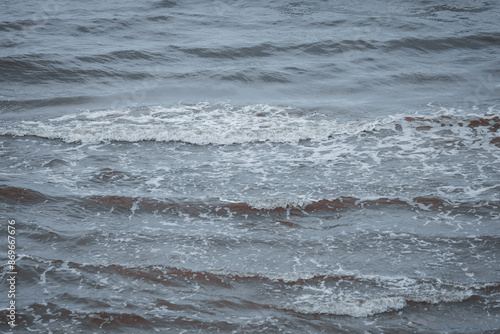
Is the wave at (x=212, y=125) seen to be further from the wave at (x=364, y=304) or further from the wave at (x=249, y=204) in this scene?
the wave at (x=364, y=304)

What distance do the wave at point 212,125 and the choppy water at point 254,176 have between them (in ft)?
0.15

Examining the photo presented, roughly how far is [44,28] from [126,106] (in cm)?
624

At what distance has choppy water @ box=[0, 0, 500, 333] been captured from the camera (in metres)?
4.51

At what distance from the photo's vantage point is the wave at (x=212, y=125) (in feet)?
27.0

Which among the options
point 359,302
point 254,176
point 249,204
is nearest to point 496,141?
point 254,176

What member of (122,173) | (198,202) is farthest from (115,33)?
(198,202)

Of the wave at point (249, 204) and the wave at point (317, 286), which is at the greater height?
the wave at point (249, 204)

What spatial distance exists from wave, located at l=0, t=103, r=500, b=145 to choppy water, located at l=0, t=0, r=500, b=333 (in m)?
0.05

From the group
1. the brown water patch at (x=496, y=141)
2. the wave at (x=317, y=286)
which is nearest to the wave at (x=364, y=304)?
the wave at (x=317, y=286)

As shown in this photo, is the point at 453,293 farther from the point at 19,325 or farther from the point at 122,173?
the point at 122,173

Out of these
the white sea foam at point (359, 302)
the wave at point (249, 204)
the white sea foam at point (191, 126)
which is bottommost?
the white sea foam at point (359, 302)

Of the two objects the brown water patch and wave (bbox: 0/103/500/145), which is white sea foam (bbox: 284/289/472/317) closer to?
wave (bbox: 0/103/500/145)

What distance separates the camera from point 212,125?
8.66m

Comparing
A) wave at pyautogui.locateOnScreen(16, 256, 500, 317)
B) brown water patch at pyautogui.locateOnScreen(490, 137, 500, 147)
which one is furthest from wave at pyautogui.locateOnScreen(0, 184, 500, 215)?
brown water patch at pyautogui.locateOnScreen(490, 137, 500, 147)
